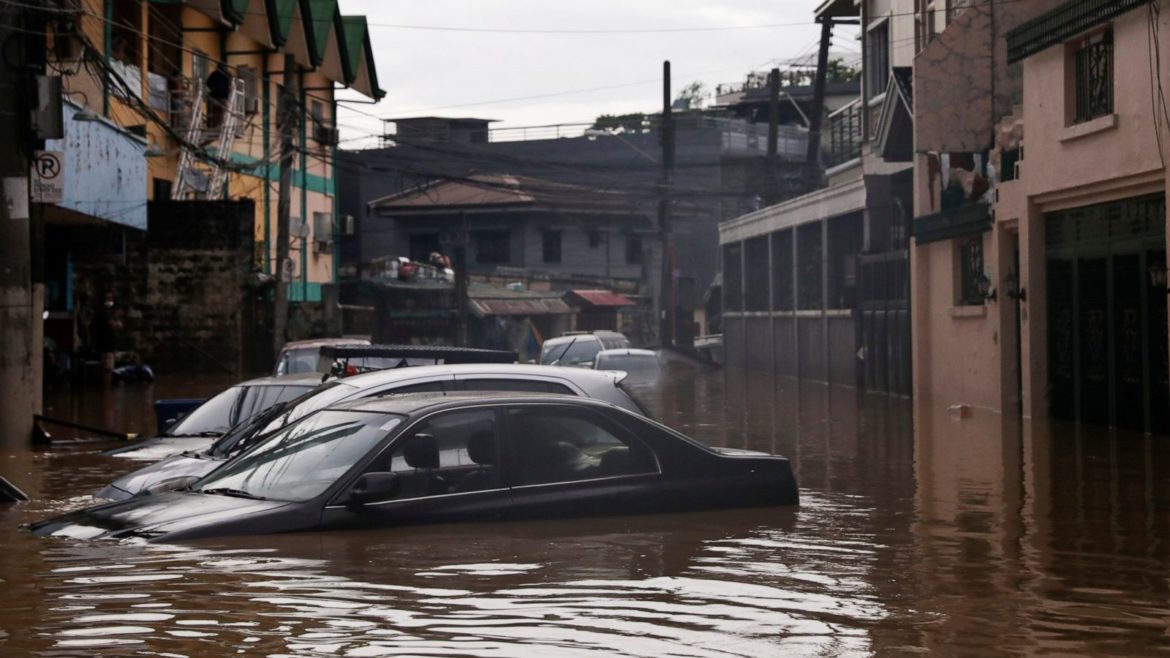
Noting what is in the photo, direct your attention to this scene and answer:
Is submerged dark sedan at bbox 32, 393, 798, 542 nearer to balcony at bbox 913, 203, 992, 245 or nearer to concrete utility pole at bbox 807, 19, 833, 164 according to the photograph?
A: balcony at bbox 913, 203, 992, 245

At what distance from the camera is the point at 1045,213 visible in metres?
23.5

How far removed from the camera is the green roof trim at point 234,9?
134 feet

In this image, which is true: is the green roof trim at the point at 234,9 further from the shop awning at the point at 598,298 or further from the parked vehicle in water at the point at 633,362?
the shop awning at the point at 598,298

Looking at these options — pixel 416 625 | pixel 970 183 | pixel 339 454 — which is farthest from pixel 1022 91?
pixel 416 625

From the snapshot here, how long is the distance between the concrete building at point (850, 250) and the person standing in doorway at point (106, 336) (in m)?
15.0

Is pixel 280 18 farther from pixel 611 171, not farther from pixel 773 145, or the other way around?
pixel 611 171

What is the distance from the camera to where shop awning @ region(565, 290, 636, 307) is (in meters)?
66.9

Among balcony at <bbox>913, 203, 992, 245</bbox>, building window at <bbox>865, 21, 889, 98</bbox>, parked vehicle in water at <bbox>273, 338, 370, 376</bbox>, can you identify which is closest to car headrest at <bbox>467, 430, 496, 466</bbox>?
parked vehicle in water at <bbox>273, 338, 370, 376</bbox>

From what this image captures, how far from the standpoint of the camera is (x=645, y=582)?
332 inches

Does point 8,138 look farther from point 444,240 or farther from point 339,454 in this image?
point 444,240

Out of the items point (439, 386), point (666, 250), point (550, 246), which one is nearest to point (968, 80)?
point (439, 386)

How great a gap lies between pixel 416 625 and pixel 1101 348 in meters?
16.5

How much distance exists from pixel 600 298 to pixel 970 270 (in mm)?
41188

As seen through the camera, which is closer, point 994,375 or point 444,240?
point 994,375
